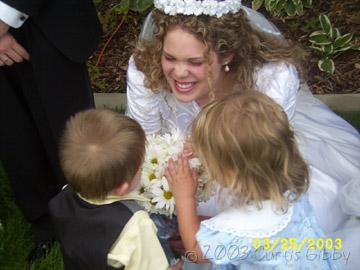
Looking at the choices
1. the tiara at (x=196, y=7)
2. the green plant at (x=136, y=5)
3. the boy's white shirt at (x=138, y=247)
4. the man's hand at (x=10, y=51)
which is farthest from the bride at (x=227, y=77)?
the green plant at (x=136, y=5)

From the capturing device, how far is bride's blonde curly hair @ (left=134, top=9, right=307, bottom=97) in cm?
249

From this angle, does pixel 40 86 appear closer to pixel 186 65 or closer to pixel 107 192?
pixel 186 65

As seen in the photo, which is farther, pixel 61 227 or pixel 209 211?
pixel 209 211

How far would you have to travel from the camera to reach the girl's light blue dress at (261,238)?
2.04 m

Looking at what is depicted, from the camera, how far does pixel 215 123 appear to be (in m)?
1.97

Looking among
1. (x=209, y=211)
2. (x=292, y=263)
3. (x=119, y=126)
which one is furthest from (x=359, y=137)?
(x=119, y=126)

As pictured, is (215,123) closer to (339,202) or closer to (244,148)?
(244,148)

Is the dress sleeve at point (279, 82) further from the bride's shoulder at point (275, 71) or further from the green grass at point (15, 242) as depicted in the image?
the green grass at point (15, 242)

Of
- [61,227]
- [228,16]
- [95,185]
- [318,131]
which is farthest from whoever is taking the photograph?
[318,131]

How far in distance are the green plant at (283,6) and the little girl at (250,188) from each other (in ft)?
8.04

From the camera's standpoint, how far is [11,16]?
2.41m

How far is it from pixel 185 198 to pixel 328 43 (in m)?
2.66

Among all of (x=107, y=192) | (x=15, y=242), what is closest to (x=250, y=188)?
(x=107, y=192)

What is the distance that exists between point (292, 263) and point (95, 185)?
0.84m
